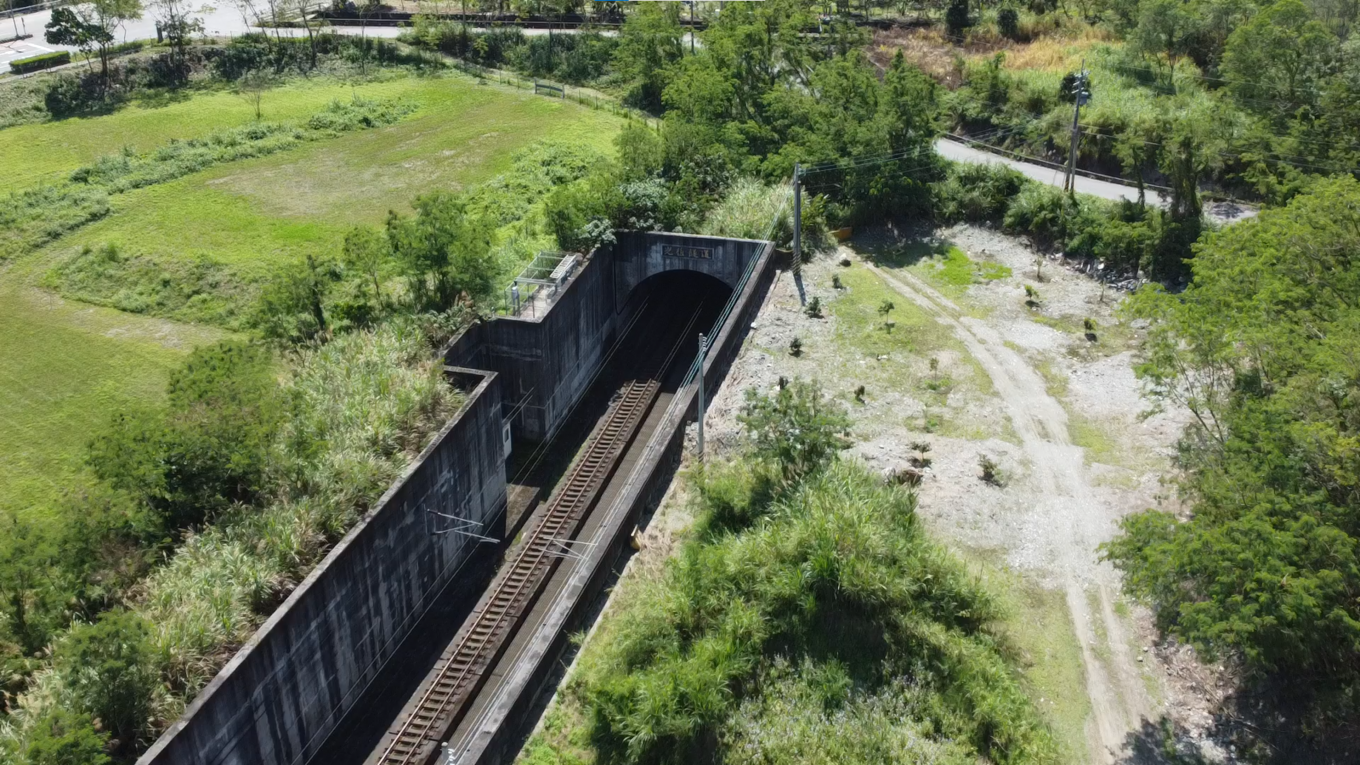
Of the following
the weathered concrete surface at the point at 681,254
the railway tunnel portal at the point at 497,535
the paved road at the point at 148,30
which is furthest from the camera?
the paved road at the point at 148,30

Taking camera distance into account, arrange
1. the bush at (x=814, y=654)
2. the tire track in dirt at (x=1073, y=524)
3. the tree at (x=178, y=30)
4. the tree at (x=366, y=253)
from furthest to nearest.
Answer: the tree at (x=178, y=30) < the tree at (x=366, y=253) < the tire track in dirt at (x=1073, y=524) < the bush at (x=814, y=654)

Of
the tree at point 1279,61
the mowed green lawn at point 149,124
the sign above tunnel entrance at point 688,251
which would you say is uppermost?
the tree at point 1279,61

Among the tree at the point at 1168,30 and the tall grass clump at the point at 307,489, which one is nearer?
the tall grass clump at the point at 307,489

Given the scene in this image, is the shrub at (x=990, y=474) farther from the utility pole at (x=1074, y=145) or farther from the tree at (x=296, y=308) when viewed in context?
the tree at (x=296, y=308)

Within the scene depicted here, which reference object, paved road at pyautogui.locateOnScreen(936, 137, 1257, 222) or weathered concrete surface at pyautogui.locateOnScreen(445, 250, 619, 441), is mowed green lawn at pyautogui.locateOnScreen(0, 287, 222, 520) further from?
paved road at pyautogui.locateOnScreen(936, 137, 1257, 222)

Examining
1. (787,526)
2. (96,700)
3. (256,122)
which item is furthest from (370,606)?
(256,122)

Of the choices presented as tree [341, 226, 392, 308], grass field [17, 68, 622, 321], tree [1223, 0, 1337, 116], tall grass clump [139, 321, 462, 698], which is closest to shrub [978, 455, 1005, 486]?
tall grass clump [139, 321, 462, 698]

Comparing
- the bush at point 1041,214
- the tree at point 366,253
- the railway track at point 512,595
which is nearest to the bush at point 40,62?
the tree at point 366,253
